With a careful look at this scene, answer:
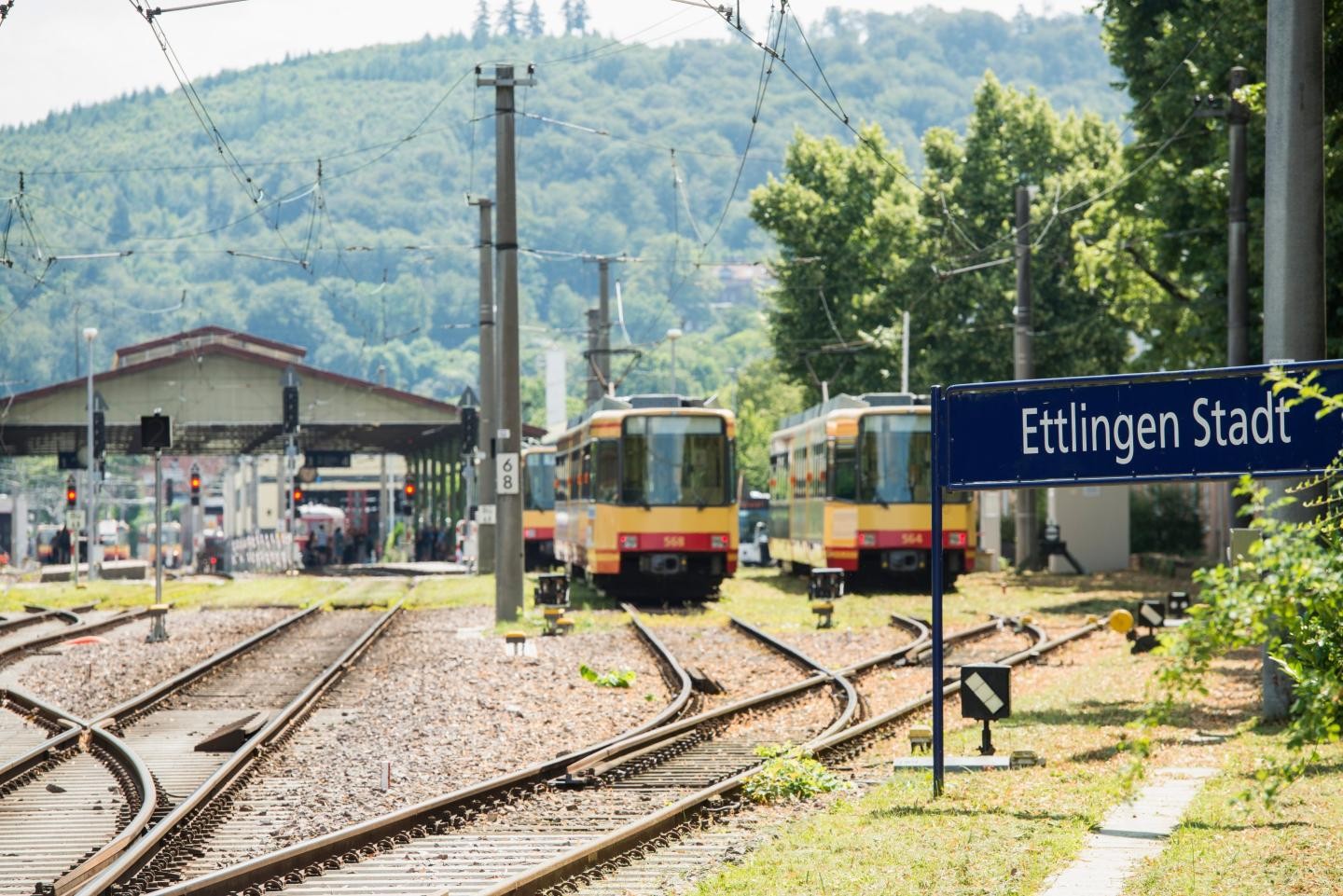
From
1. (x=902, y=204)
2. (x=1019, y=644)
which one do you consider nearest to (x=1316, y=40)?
(x=1019, y=644)

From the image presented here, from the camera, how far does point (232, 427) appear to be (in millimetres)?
69375

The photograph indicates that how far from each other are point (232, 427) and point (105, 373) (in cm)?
903

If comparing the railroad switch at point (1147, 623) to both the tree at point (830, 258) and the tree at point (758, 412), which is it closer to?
the tree at point (830, 258)

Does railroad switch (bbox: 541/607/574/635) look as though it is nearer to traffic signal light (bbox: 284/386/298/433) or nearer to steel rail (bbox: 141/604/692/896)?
steel rail (bbox: 141/604/692/896)

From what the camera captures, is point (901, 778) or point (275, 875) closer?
point (275, 875)

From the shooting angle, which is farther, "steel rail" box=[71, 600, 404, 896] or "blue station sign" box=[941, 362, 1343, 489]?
"blue station sign" box=[941, 362, 1343, 489]

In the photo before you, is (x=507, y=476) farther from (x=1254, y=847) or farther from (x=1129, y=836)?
(x=1254, y=847)

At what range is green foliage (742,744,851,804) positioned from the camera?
38.9ft

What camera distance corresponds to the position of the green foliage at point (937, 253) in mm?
51344

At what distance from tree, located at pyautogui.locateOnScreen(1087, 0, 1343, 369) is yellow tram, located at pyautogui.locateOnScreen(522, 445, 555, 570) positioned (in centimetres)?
1945

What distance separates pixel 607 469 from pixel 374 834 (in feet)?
75.5

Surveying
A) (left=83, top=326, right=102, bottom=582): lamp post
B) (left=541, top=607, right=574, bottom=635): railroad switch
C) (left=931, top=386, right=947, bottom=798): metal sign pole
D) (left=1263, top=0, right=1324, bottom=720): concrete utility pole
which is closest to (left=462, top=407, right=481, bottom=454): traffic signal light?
(left=83, top=326, right=102, bottom=582): lamp post

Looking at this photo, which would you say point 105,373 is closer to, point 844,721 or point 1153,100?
point 1153,100

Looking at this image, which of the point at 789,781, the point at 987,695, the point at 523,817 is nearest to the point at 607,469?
the point at 987,695
